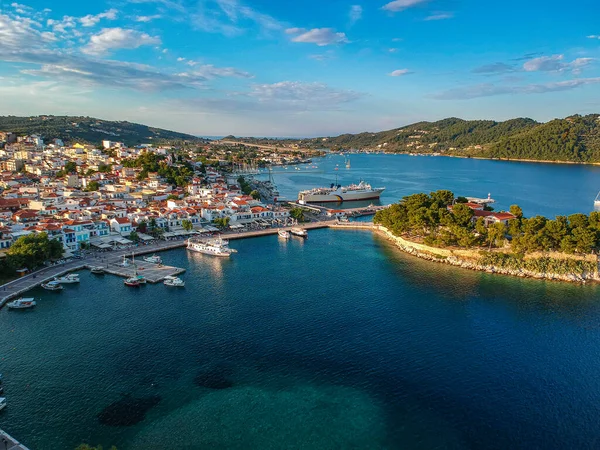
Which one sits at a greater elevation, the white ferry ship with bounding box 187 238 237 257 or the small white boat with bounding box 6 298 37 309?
the white ferry ship with bounding box 187 238 237 257

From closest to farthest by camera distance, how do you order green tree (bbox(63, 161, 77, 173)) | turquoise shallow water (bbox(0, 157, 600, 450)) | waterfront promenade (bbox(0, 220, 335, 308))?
turquoise shallow water (bbox(0, 157, 600, 450)), waterfront promenade (bbox(0, 220, 335, 308)), green tree (bbox(63, 161, 77, 173))

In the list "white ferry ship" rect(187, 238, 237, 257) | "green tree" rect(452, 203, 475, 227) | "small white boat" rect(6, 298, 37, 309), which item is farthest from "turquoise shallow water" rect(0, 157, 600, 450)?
"green tree" rect(452, 203, 475, 227)

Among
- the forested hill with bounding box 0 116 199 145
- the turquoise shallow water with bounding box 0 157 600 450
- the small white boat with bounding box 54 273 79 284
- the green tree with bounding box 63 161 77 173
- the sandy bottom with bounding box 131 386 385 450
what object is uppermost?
the forested hill with bounding box 0 116 199 145

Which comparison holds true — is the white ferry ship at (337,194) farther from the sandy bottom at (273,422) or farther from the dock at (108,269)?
the sandy bottom at (273,422)

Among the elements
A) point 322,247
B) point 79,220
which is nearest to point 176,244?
point 79,220

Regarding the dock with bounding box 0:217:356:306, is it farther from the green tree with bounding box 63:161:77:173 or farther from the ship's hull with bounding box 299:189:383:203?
the green tree with bounding box 63:161:77:173

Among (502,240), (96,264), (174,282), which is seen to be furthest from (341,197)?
(174,282)

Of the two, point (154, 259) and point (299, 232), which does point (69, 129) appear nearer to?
point (299, 232)
